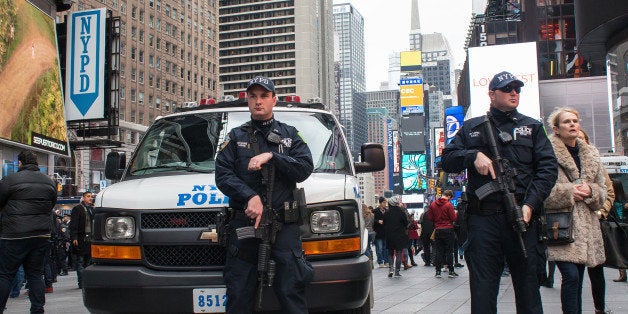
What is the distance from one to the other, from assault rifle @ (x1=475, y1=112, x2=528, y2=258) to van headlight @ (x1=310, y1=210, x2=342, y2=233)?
1023 millimetres

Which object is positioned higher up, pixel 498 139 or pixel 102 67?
pixel 102 67

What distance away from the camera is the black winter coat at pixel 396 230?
598 inches

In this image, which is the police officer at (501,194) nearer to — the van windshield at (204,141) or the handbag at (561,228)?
the handbag at (561,228)

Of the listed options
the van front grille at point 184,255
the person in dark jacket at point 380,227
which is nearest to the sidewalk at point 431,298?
the person in dark jacket at point 380,227

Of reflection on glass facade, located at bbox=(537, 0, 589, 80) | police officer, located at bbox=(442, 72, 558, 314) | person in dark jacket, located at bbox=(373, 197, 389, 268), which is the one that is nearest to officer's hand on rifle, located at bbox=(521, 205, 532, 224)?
police officer, located at bbox=(442, 72, 558, 314)

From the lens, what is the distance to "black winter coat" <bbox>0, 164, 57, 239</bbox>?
7117 millimetres

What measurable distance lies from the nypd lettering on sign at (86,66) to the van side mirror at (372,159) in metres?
25.7

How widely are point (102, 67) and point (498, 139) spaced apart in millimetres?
27797

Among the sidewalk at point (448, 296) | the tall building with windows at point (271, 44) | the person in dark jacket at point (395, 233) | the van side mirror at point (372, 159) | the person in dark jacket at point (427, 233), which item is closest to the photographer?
the van side mirror at point (372, 159)

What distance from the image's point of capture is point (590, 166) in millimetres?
5875

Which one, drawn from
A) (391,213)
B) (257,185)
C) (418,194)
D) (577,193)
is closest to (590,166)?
(577,193)

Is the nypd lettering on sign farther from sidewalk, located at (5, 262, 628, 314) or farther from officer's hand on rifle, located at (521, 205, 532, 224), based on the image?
officer's hand on rifle, located at (521, 205, 532, 224)

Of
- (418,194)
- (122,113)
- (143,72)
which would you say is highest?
(143,72)

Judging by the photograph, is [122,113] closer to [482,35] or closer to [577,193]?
[482,35]
